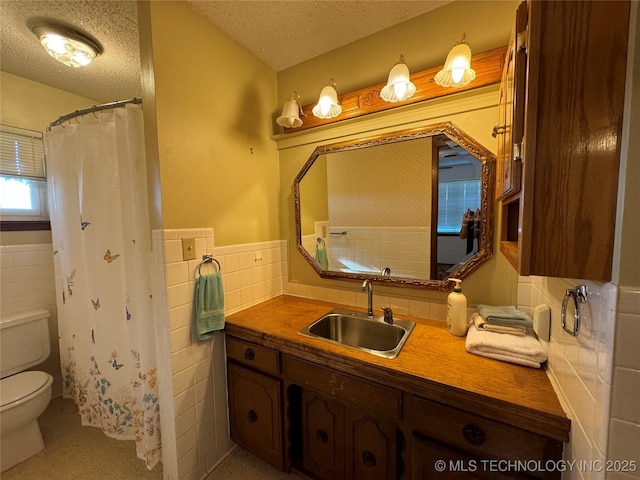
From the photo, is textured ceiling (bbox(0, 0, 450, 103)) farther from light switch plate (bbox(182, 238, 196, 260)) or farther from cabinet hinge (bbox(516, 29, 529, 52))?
light switch plate (bbox(182, 238, 196, 260))

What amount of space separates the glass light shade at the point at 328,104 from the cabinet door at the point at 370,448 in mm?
1578

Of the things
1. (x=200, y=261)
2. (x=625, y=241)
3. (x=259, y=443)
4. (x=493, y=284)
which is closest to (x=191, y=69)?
(x=200, y=261)

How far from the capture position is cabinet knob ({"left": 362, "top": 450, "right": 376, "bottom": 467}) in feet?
3.68

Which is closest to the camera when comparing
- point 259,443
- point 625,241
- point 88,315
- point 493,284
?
point 625,241

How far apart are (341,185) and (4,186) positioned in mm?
2457

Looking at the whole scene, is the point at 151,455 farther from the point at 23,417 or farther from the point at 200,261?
the point at 200,261

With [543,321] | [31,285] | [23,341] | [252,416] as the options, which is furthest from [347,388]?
[31,285]

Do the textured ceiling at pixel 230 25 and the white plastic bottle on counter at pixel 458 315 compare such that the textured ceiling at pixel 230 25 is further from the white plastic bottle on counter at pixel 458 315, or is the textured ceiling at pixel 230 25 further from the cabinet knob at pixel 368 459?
the cabinet knob at pixel 368 459

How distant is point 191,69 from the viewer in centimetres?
133

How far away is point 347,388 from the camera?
110 centimetres

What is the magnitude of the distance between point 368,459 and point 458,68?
71.0 inches

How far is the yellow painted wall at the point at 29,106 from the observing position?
5.94 feet

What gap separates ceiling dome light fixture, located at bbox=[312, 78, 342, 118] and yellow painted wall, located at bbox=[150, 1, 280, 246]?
1.61 feet

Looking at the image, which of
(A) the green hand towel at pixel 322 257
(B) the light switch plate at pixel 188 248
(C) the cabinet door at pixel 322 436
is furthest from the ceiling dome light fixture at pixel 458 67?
(C) the cabinet door at pixel 322 436
